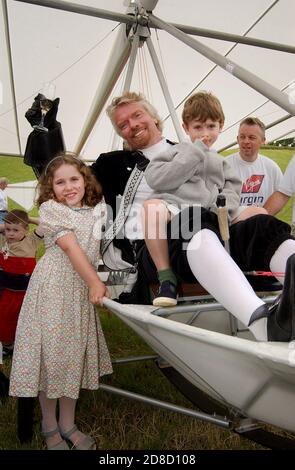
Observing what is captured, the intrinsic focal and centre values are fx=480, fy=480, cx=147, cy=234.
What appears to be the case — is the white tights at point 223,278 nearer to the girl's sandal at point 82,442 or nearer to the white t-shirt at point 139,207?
the white t-shirt at point 139,207

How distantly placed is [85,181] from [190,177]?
1.83ft

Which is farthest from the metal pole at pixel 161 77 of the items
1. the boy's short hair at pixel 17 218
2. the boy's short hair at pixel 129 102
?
the boy's short hair at pixel 129 102

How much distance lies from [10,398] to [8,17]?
3.02 m

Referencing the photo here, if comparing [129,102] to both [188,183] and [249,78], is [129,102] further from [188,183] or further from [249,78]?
[249,78]

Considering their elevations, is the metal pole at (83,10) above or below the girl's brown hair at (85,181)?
above

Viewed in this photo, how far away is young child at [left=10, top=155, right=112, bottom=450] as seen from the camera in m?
1.90

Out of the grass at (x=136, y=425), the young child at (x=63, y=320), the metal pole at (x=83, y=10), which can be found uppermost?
the metal pole at (x=83, y=10)

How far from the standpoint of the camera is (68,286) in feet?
6.48

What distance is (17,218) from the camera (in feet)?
10.00

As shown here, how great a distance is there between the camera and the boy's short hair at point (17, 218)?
2.96 metres

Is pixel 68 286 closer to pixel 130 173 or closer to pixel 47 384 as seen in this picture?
pixel 47 384

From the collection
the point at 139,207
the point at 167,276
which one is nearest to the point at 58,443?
the point at 167,276

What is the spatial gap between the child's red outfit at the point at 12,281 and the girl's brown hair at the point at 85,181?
70 centimetres

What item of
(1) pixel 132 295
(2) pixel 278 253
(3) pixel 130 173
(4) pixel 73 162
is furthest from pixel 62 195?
(2) pixel 278 253
